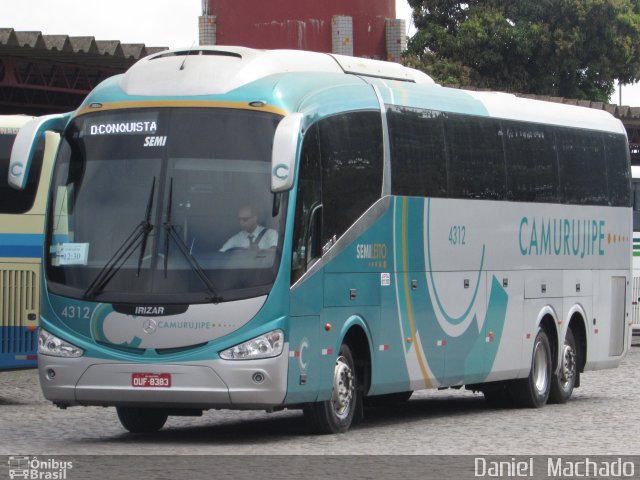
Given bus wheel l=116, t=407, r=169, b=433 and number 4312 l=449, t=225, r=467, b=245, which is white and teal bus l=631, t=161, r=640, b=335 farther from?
bus wheel l=116, t=407, r=169, b=433

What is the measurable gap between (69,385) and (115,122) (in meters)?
2.28

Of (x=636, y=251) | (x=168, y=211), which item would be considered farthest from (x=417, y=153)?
(x=636, y=251)

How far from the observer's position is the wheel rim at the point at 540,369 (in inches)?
751

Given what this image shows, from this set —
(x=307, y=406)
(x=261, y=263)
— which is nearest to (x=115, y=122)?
(x=261, y=263)

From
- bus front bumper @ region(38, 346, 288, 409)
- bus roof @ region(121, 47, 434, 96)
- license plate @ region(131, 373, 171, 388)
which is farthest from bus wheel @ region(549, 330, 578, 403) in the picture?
license plate @ region(131, 373, 171, 388)

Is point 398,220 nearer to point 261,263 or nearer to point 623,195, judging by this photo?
point 261,263

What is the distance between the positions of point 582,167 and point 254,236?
25.5 feet

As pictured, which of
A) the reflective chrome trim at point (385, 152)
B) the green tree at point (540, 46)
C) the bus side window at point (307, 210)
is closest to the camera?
the bus side window at point (307, 210)

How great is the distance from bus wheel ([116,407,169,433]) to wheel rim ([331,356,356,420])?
1.59m

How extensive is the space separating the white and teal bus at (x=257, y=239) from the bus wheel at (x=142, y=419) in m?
0.03

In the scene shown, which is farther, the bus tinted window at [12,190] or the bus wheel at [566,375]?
the bus wheel at [566,375]

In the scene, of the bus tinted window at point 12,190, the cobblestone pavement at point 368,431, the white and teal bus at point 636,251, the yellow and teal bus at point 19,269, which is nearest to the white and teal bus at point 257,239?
the cobblestone pavement at point 368,431

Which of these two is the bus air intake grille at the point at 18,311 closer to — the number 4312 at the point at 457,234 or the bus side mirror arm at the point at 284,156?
the number 4312 at the point at 457,234

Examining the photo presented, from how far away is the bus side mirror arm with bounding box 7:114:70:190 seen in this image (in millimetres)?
13789
